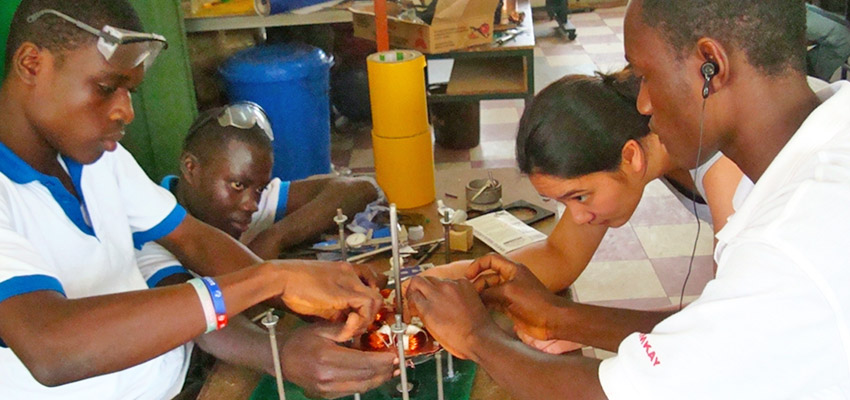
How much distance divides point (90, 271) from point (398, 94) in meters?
0.97

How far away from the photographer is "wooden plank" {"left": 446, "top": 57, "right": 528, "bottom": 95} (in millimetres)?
3832

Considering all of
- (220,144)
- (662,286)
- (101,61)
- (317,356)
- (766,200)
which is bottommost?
(662,286)

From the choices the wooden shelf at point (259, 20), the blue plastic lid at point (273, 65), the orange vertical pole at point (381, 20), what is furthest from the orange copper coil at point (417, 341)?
the wooden shelf at point (259, 20)

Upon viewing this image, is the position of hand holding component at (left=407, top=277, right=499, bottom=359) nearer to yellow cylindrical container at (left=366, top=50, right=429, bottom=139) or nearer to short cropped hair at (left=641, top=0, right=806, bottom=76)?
short cropped hair at (left=641, top=0, right=806, bottom=76)

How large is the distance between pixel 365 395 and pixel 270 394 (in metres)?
0.18

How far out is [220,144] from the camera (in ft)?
6.38

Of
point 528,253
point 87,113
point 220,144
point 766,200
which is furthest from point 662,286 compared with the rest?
point 87,113

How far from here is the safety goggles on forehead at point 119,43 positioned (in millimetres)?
1272

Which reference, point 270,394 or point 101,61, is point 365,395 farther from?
point 101,61

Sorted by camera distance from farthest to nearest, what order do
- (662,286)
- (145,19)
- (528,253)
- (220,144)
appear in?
(145,19)
(662,286)
(220,144)
(528,253)

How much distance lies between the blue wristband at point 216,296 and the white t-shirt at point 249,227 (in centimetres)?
50

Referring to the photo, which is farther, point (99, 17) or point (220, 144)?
point (220, 144)

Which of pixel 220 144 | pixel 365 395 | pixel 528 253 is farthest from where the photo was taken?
pixel 220 144

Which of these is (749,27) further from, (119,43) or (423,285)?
(119,43)
